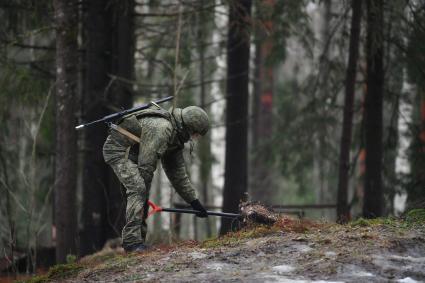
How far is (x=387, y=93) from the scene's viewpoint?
15172 mm

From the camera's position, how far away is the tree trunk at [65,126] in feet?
37.8

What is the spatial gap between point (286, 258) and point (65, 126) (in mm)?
5301

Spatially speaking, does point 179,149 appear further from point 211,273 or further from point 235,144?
point 235,144

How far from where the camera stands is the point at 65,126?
38.1 ft

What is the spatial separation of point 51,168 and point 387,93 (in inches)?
302

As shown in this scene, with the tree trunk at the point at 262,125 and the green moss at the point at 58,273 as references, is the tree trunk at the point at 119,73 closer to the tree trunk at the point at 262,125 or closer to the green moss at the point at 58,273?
the green moss at the point at 58,273

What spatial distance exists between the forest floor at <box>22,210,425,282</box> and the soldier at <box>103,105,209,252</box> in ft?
1.28

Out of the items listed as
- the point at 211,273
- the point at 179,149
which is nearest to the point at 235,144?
the point at 179,149

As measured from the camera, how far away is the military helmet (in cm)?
849

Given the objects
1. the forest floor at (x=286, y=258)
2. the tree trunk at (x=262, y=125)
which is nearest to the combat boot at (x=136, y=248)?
the forest floor at (x=286, y=258)

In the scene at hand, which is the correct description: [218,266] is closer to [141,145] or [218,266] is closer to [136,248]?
[136,248]

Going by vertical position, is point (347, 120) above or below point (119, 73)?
below

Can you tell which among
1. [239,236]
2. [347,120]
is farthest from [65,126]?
[347,120]

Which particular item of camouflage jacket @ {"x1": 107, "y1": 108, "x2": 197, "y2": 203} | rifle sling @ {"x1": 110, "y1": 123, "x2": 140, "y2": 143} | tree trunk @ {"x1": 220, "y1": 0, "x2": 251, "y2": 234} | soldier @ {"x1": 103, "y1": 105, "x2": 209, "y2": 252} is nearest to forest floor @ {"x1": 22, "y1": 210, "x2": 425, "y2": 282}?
soldier @ {"x1": 103, "y1": 105, "x2": 209, "y2": 252}
